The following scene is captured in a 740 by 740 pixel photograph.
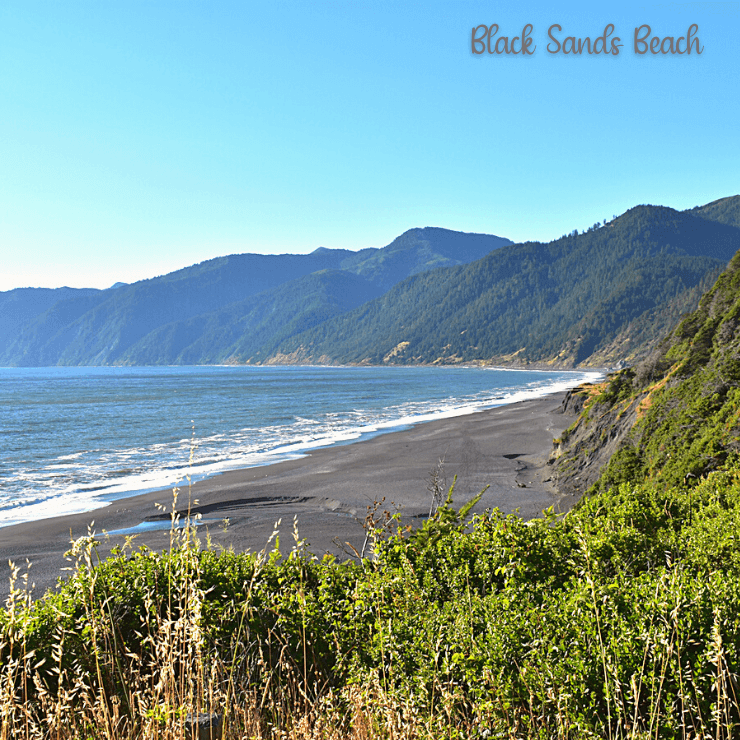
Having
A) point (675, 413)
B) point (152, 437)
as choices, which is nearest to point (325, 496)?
point (675, 413)

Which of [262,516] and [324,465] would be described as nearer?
[262,516]

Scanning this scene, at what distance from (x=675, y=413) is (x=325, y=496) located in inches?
390

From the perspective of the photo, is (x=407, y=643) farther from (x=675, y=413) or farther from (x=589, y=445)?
(x=589, y=445)

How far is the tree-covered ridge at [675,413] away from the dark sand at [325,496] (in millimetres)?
1995

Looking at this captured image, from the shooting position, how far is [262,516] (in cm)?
1423

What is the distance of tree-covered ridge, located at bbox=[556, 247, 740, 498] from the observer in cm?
976

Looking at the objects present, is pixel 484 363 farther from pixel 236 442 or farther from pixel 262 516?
pixel 262 516

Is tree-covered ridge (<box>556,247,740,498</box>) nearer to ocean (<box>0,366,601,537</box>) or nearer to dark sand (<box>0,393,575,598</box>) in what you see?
dark sand (<box>0,393,575,598</box>)

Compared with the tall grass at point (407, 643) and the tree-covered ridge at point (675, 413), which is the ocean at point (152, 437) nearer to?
the tall grass at point (407, 643)

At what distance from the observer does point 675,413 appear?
12.0 meters

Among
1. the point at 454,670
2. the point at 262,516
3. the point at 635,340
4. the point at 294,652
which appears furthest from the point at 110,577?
the point at 635,340

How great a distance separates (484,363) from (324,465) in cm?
18092

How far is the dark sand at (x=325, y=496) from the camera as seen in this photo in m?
11.9

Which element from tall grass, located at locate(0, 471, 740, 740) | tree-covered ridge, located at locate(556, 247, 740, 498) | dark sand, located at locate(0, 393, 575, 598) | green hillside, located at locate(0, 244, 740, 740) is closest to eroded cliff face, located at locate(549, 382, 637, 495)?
tree-covered ridge, located at locate(556, 247, 740, 498)
